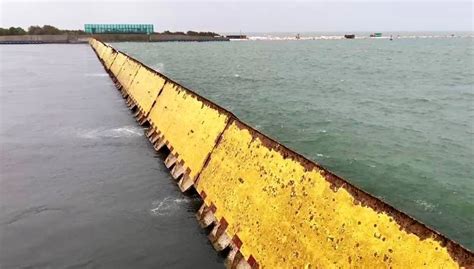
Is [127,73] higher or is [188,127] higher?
[188,127]

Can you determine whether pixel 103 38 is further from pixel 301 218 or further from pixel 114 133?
pixel 301 218

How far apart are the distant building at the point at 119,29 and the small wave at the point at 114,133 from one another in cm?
14794

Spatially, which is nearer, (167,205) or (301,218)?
(301,218)

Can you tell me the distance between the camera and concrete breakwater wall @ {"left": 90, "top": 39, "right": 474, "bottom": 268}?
247 inches

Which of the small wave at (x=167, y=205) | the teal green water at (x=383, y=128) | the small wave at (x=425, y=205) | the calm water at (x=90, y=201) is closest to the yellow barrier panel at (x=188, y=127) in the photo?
the small wave at (x=167, y=205)

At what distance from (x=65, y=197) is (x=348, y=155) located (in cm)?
1159

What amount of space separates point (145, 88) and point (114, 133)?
387 cm

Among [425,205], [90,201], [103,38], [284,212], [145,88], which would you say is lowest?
[425,205]

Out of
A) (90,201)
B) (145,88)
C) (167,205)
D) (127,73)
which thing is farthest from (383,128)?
(127,73)

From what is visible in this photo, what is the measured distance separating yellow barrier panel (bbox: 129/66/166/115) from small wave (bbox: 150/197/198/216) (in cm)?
883

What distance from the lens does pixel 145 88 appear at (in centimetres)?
2530

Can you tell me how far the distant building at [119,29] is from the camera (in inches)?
6363

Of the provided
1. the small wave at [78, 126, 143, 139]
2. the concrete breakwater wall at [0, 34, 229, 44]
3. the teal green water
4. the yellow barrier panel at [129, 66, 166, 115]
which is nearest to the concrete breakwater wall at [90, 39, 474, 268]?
the teal green water

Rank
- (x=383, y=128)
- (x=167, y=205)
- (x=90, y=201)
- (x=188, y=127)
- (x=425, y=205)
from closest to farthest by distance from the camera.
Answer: (x=167, y=205) < (x=90, y=201) < (x=425, y=205) < (x=188, y=127) < (x=383, y=128)
